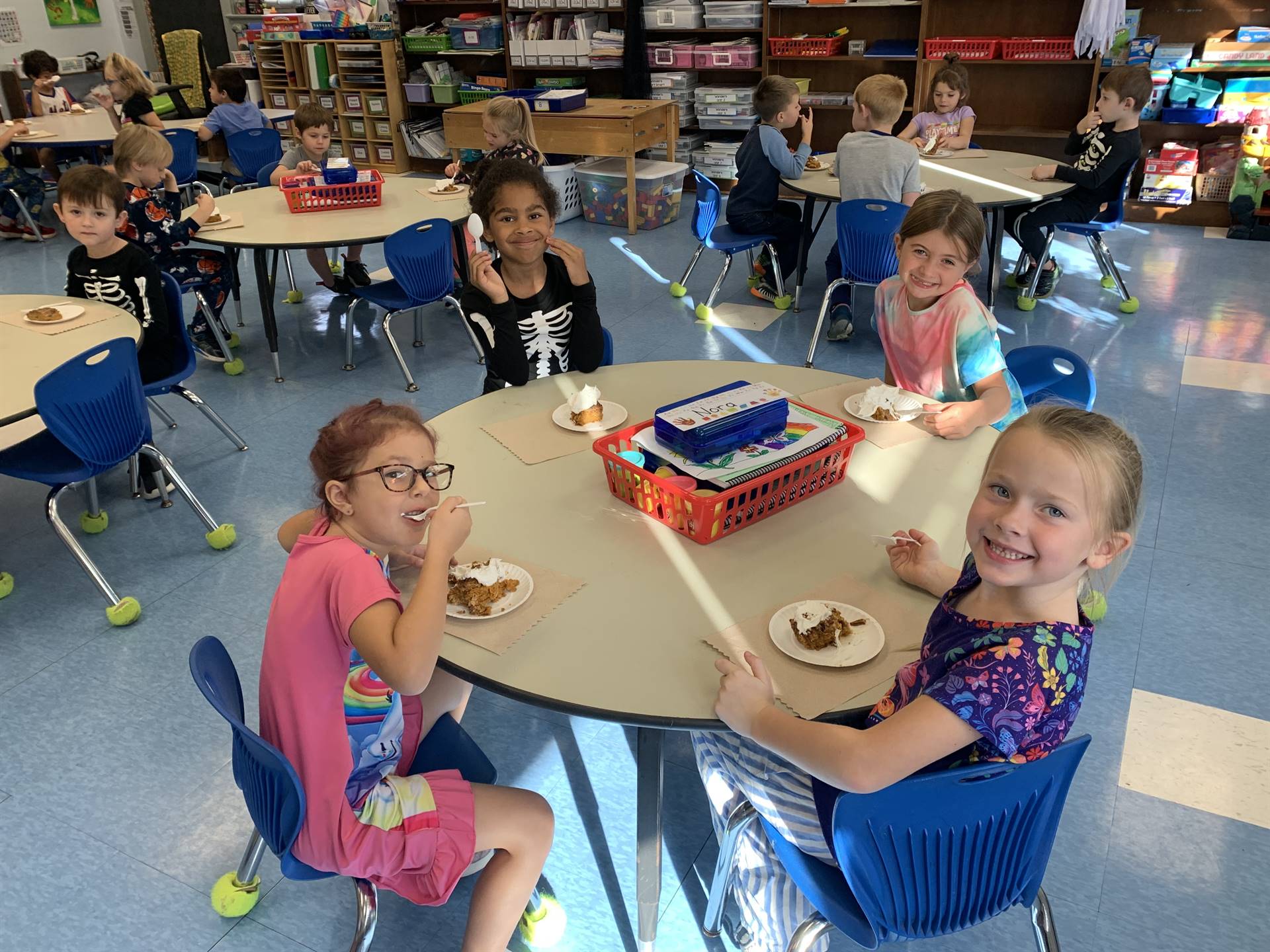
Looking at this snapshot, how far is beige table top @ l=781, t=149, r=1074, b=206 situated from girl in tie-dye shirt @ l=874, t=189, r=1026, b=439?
1.85m

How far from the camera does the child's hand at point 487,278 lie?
2.33 metres

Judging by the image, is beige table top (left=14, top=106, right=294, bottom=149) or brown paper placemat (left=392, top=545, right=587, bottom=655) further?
beige table top (left=14, top=106, right=294, bottom=149)

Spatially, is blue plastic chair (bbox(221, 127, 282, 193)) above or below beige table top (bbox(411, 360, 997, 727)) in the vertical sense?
above

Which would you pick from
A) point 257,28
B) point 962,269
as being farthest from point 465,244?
point 257,28

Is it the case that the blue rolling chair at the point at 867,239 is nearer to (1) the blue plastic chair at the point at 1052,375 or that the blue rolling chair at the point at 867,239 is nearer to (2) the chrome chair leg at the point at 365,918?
(1) the blue plastic chair at the point at 1052,375

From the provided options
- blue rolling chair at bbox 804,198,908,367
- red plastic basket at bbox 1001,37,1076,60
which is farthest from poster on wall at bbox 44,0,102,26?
blue rolling chair at bbox 804,198,908,367

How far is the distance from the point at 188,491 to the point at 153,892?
1329 mm

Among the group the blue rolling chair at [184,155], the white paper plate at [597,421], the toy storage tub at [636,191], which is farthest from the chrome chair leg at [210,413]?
the toy storage tub at [636,191]

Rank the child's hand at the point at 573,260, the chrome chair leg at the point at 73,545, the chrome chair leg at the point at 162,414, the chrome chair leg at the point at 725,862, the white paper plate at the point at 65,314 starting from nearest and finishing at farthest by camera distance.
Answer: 1. the chrome chair leg at the point at 725,862
2. the child's hand at the point at 573,260
3. the chrome chair leg at the point at 73,545
4. the white paper plate at the point at 65,314
5. the chrome chair leg at the point at 162,414

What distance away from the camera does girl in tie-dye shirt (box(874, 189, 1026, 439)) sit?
2.13m

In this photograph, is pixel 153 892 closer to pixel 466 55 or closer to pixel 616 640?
pixel 616 640

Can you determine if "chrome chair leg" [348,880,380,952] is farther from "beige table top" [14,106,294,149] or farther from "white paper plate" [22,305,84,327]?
"beige table top" [14,106,294,149]

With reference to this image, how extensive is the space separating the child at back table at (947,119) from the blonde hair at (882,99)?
2.25 ft

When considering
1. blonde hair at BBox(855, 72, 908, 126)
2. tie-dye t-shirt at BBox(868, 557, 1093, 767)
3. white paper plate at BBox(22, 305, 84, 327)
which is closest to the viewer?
tie-dye t-shirt at BBox(868, 557, 1093, 767)
